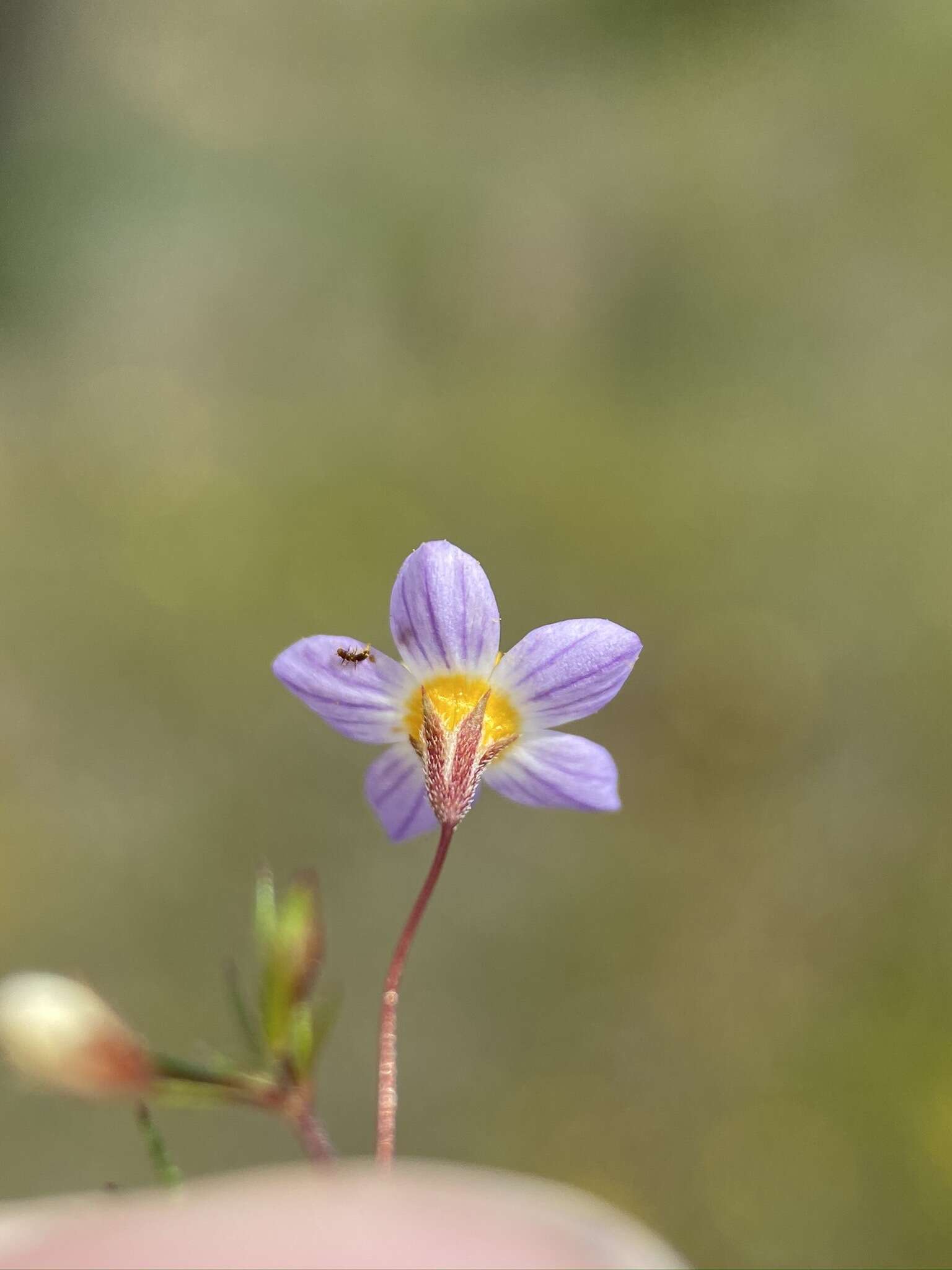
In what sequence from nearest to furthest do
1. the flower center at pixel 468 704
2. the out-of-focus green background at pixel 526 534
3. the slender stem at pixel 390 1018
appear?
1. the slender stem at pixel 390 1018
2. the flower center at pixel 468 704
3. the out-of-focus green background at pixel 526 534

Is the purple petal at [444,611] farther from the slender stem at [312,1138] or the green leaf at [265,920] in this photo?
the slender stem at [312,1138]

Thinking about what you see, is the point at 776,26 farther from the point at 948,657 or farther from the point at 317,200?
the point at 948,657

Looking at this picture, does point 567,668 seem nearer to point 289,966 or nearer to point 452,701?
point 452,701

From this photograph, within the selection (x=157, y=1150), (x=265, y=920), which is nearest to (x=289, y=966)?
(x=265, y=920)

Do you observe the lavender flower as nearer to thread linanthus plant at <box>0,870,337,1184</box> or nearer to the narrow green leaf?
thread linanthus plant at <box>0,870,337,1184</box>

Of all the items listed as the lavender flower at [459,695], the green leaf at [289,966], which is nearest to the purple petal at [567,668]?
the lavender flower at [459,695]

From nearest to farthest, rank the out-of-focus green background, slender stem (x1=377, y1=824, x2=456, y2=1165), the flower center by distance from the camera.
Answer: slender stem (x1=377, y1=824, x2=456, y2=1165) < the flower center < the out-of-focus green background

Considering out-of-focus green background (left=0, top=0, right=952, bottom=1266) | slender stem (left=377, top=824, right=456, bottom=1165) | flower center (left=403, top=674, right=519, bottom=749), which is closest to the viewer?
slender stem (left=377, top=824, right=456, bottom=1165)

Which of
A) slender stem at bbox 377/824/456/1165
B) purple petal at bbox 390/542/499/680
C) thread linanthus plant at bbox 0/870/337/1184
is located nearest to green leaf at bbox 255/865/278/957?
thread linanthus plant at bbox 0/870/337/1184
